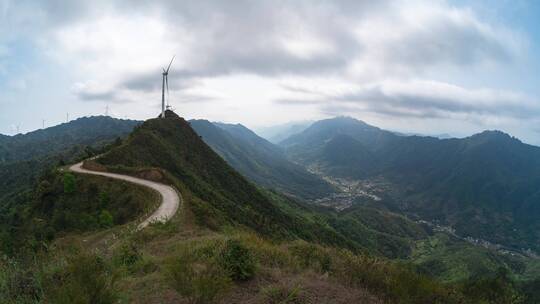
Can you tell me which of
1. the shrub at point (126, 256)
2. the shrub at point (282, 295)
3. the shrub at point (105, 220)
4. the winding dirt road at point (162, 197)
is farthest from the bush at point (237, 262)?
the shrub at point (105, 220)

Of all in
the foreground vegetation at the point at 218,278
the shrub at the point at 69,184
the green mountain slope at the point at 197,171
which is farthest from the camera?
the green mountain slope at the point at 197,171

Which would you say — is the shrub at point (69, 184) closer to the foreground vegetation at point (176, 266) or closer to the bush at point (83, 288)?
the foreground vegetation at point (176, 266)

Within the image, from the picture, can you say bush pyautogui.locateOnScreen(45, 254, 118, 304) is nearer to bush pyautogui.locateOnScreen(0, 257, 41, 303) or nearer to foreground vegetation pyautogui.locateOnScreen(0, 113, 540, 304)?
foreground vegetation pyautogui.locateOnScreen(0, 113, 540, 304)

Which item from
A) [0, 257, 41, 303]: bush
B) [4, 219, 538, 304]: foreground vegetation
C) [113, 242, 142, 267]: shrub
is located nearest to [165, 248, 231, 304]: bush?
[4, 219, 538, 304]: foreground vegetation

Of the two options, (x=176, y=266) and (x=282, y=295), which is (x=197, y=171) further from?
(x=176, y=266)

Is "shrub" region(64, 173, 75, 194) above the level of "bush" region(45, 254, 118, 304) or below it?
below

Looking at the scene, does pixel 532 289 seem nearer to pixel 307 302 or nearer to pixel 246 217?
pixel 246 217
